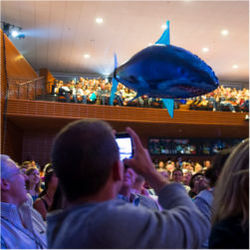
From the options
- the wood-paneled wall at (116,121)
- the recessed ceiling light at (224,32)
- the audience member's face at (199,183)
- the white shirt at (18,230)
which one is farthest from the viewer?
the recessed ceiling light at (224,32)

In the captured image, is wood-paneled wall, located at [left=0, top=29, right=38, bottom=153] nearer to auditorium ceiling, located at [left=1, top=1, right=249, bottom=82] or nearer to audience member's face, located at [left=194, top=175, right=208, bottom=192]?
auditorium ceiling, located at [left=1, top=1, right=249, bottom=82]

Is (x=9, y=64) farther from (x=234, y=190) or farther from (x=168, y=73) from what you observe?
(x=234, y=190)

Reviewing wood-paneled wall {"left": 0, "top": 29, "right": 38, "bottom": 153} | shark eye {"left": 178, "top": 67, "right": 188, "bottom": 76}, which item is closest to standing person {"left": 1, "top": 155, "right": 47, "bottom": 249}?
shark eye {"left": 178, "top": 67, "right": 188, "bottom": 76}

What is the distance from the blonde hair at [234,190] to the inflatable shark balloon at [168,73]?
43 cm

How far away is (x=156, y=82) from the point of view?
1333mm

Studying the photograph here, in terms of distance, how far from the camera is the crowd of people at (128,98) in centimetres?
1005

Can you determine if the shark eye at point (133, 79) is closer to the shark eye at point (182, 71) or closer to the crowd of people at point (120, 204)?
the shark eye at point (182, 71)

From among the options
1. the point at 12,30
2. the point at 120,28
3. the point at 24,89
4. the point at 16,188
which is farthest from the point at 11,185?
the point at 12,30

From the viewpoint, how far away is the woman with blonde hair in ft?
2.83

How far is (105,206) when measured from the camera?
0.76 metres

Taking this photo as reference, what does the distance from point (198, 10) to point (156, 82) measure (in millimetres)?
9049

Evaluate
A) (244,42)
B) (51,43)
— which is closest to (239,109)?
(244,42)

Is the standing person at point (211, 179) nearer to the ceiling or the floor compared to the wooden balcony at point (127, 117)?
nearer to the floor

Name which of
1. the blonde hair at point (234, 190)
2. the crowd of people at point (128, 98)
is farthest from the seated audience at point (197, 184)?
the crowd of people at point (128, 98)
